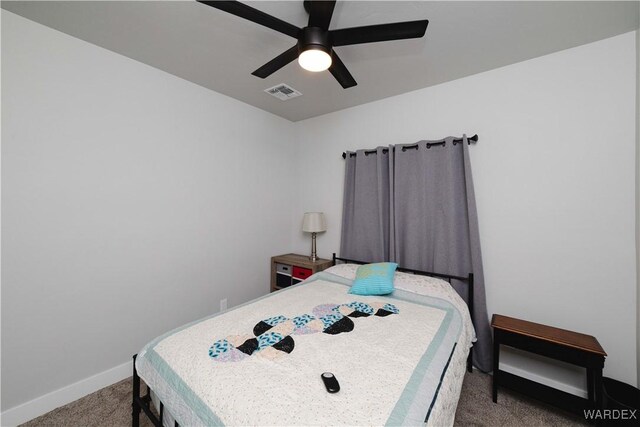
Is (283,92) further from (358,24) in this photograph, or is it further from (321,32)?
(321,32)

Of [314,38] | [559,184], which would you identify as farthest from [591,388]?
[314,38]

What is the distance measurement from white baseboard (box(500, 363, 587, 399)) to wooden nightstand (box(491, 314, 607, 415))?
187 mm

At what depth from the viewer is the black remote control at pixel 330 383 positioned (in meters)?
1.00

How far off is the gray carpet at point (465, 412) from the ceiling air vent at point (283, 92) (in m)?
2.87

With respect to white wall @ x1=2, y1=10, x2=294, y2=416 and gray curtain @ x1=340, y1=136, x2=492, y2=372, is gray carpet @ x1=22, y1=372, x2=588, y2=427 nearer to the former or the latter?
white wall @ x1=2, y1=10, x2=294, y2=416

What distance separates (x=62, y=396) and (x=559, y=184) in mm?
4007

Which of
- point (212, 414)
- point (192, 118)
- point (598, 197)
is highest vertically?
point (192, 118)

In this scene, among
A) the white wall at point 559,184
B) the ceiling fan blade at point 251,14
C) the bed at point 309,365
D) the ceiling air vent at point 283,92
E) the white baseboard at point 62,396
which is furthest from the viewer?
the ceiling air vent at point 283,92

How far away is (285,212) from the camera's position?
3.52 m

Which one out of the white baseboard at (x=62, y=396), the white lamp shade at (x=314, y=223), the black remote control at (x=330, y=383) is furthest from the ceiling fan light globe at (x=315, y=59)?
the white baseboard at (x=62, y=396)

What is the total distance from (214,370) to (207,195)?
188 centimetres

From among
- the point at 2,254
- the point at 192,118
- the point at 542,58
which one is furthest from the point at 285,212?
the point at 542,58

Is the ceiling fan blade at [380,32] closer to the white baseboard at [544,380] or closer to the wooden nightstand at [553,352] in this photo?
the wooden nightstand at [553,352]

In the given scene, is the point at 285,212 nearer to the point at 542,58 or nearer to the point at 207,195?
the point at 207,195
